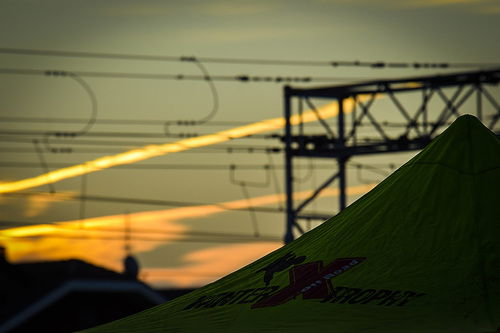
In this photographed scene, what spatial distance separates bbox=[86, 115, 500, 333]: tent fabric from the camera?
45.4 feet

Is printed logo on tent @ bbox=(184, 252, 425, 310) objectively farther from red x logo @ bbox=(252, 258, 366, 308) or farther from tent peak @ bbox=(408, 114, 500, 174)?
tent peak @ bbox=(408, 114, 500, 174)

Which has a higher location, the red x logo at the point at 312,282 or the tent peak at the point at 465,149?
the tent peak at the point at 465,149

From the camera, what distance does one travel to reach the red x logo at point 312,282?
14.9 m

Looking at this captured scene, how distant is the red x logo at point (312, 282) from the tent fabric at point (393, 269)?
15 millimetres

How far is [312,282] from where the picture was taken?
15.1m

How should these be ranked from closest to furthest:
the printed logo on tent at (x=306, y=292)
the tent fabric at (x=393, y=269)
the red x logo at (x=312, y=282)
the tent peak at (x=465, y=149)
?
1. the tent fabric at (x=393, y=269)
2. the printed logo on tent at (x=306, y=292)
3. the red x logo at (x=312, y=282)
4. the tent peak at (x=465, y=149)

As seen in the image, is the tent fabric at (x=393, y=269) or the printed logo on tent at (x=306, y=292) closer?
the tent fabric at (x=393, y=269)

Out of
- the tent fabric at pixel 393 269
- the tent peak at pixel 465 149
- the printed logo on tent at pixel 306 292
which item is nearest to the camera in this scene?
the tent fabric at pixel 393 269

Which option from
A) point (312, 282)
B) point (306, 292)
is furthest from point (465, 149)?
point (306, 292)

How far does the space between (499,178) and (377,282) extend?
211 cm

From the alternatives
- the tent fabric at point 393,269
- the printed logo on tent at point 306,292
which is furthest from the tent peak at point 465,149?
the printed logo on tent at point 306,292

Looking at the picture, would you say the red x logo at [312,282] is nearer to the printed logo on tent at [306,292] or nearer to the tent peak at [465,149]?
the printed logo on tent at [306,292]

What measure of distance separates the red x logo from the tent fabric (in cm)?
1

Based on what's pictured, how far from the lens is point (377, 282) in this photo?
47.8 ft
